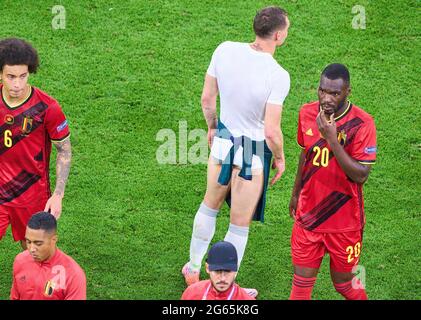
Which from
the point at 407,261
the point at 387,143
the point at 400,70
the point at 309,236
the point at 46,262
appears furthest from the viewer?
the point at 400,70

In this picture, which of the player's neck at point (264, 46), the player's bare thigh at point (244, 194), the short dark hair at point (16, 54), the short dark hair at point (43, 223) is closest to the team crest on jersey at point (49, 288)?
the short dark hair at point (43, 223)

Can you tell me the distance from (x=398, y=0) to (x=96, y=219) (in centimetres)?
424

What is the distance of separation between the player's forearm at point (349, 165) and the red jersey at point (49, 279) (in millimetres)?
1815

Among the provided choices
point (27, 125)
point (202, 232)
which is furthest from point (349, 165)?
point (27, 125)

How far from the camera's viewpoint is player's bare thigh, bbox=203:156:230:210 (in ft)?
25.6

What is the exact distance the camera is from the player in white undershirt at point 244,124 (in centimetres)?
742

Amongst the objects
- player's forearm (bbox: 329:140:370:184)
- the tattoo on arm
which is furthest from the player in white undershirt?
the tattoo on arm

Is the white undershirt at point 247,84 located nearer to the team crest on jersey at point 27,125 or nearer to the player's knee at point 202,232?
the player's knee at point 202,232

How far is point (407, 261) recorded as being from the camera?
8.50 meters

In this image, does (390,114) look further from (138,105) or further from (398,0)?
(138,105)

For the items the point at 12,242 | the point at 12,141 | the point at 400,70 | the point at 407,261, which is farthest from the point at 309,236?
the point at 400,70

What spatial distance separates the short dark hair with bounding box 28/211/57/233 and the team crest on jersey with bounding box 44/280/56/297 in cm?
33

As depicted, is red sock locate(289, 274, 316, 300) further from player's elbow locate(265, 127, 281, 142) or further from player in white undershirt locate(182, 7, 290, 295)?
player's elbow locate(265, 127, 281, 142)

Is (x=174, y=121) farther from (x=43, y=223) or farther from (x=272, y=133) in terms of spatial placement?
(x=43, y=223)
